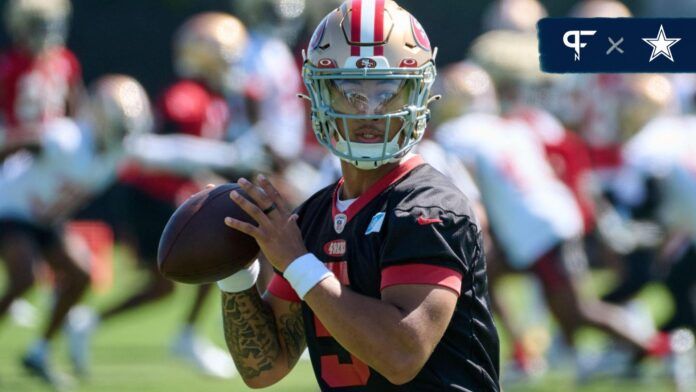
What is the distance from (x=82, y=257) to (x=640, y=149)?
Answer: 3299 millimetres

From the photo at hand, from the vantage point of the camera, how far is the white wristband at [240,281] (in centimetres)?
344

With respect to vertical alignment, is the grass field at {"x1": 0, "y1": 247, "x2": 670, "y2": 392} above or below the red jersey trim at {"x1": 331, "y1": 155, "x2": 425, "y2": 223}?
below

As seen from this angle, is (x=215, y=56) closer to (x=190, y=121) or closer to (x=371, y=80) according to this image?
(x=190, y=121)

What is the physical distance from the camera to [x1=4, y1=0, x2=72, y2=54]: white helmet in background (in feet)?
31.7

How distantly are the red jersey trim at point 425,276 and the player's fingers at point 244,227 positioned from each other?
309mm

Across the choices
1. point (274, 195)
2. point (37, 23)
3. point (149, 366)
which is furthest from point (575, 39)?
point (37, 23)

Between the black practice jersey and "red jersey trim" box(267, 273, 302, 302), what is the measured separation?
16cm

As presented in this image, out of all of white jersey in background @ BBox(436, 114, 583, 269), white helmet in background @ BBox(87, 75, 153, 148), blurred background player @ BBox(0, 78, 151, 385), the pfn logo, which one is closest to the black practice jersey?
the pfn logo

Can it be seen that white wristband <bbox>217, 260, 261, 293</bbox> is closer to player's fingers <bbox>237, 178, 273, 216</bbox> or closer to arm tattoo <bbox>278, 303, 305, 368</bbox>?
arm tattoo <bbox>278, 303, 305, 368</bbox>

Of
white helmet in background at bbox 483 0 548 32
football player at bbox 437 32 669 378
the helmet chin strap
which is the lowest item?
football player at bbox 437 32 669 378

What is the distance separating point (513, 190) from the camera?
8.01m

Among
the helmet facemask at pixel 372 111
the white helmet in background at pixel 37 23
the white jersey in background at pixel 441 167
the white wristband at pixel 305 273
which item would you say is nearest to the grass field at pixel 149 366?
the white jersey in background at pixel 441 167

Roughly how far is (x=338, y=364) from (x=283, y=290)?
0.31 meters

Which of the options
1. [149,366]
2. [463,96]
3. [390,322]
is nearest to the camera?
[390,322]
